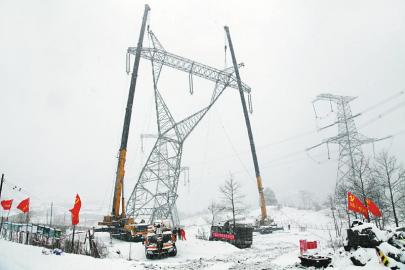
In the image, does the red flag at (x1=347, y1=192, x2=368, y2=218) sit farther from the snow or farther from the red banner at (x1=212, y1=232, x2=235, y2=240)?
the red banner at (x1=212, y1=232, x2=235, y2=240)

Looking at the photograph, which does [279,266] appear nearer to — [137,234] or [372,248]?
[372,248]

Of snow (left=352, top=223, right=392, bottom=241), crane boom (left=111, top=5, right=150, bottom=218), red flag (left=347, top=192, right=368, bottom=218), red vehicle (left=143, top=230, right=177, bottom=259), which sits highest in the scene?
crane boom (left=111, top=5, right=150, bottom=218)

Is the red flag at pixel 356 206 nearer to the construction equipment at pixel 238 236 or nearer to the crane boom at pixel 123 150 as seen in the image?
the construction equipment at pixel 238 236

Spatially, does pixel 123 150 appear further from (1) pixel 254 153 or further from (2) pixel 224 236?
(1) pixel 254 153

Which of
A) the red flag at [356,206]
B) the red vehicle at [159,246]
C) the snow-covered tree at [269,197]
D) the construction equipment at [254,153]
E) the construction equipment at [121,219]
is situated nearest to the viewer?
the red flag at [356,206]

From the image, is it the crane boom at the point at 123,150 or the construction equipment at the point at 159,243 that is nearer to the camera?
the construction equipment at the point at 159,243

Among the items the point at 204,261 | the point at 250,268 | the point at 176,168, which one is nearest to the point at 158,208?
the point at 176,168

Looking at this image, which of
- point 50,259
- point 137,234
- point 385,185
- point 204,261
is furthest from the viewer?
point 385,185

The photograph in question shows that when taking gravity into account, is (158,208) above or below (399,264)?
above

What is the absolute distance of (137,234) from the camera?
20984 millimetres

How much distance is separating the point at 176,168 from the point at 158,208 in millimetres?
4443

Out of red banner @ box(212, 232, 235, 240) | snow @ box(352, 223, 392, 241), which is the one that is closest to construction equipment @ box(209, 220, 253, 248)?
red banner @ box(212, 232, 235, 240)

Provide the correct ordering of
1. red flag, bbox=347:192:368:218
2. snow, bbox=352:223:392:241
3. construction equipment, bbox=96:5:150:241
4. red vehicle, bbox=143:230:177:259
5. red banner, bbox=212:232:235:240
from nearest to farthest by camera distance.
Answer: snow, bbox=352:223:392:241 → red flag, bbox=347:192:368:218 → red vehicle, bbox=143:230:177:259 → construction equipment, bbox=96:5:150:241 → red banner, bbox=212:232:235:240

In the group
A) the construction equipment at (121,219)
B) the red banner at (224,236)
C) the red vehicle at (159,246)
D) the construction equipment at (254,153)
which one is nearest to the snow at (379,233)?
the red vehicle at (159,246)
